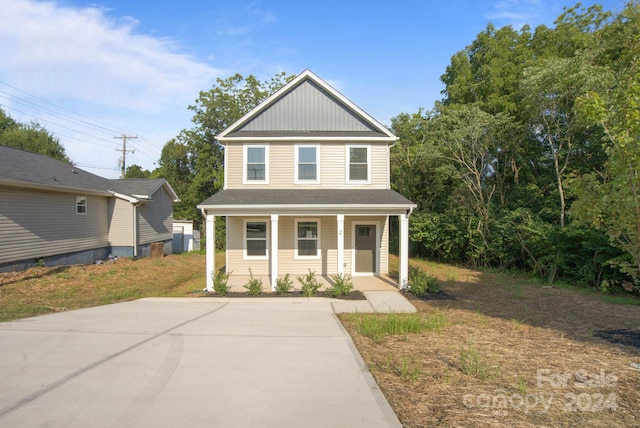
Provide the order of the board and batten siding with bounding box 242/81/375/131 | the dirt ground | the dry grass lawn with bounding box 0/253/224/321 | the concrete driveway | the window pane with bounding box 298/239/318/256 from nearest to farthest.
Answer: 1. the concrete driveway
2. the dirt ground
3. the dry grass lawn with bounding box 0/253/224/321
4. the window pane with bounding box 298/239/318/256
5. the board and batten siding with bounding box 242/81/375/131

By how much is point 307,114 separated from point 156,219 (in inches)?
543

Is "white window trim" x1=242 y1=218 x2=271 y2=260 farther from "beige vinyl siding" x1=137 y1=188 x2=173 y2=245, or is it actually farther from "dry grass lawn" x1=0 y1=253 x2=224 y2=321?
"beige vinyl siding" x1=137 y1=188 x2=173 y2=245

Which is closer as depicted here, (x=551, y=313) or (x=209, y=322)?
(x=209, y=322)

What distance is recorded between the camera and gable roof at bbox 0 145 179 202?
1413 cm

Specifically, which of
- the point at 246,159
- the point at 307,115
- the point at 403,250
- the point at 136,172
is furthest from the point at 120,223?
the point at 136,172

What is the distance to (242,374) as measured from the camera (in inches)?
181

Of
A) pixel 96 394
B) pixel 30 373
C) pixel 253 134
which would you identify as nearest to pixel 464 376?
pixel 96 394

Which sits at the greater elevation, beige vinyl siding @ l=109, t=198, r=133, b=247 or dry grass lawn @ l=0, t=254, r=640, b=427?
beige vinyl siding @ l=109, t=198, r=133, b=247

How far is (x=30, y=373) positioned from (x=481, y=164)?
58.0ft

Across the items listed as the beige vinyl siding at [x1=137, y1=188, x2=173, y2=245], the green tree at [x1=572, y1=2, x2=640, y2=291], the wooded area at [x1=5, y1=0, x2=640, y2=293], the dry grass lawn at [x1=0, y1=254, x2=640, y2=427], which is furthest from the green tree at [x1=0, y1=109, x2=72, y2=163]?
the green tree at [x1=572, y1=2, x2=640, y2=291]

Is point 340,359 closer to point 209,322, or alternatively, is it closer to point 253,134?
point 209,322

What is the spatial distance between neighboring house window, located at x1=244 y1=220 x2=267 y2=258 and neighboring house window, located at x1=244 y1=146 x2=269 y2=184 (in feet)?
5.37

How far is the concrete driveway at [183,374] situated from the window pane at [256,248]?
6.06 metres

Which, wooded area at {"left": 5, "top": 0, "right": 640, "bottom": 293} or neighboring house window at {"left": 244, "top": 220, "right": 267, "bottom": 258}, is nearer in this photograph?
wooded area at {"left": 5, "top": 0, "right": 640, "bottom": 293}
